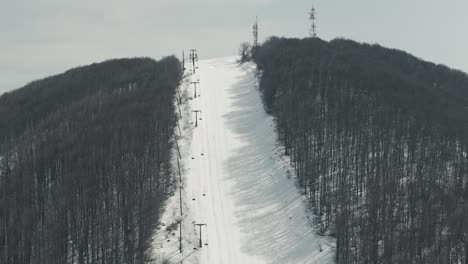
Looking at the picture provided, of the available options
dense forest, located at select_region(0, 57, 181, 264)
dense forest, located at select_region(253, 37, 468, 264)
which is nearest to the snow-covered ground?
dense forest, located at select_region(253, 37, 468, 264)

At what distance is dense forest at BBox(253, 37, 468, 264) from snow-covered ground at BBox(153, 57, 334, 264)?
2.97m

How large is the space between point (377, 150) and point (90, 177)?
136 ft

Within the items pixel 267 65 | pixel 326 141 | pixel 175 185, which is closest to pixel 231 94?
pixel 267 65

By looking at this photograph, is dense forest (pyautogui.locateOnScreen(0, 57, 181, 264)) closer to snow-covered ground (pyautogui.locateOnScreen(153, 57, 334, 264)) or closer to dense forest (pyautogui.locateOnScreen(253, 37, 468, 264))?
snow-covered ground (pyautogui.locateOnScreen(153, 57, 334, 264))

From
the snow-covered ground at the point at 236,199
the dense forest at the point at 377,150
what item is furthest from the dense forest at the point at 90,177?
the dense forest at the point at 377,150

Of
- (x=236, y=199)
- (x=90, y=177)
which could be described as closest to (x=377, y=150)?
(x=236, y=199)

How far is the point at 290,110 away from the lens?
94.5 m

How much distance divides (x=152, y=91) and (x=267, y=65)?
3374 centimetres

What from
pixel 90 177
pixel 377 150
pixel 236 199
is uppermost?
pixel 377 150

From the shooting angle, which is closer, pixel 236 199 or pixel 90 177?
pixel 90 177

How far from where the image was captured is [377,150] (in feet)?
251

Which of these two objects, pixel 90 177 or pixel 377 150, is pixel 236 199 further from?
pixel 377 150

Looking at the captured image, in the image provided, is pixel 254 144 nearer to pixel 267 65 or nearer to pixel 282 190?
pixel 282 190

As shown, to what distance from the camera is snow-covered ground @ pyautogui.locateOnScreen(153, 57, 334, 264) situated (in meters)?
61.7
